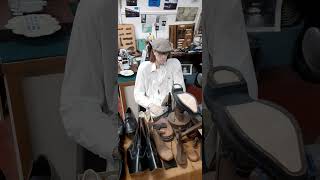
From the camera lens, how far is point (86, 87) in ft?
2.60

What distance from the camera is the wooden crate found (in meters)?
1.47

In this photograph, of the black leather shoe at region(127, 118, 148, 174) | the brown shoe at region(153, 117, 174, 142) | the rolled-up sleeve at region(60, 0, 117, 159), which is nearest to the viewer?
the rolled-up sleeve at region(60, 0, 117, 159)

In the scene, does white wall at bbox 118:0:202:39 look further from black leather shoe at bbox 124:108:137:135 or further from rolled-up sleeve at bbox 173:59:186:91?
black leather shoe at bbox 124:108:137:135

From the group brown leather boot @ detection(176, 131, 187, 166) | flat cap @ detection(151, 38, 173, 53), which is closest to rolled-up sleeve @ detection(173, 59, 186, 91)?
flat cap @ detection(151, 38, 173, 53)

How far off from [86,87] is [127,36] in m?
0.76

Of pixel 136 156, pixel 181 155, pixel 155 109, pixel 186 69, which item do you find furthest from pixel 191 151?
pixel 186 69

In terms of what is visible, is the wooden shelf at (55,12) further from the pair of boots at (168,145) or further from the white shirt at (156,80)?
the white shirt at (156,80)

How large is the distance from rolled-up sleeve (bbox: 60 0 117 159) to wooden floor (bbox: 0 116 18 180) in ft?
0.89

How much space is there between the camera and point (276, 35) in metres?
0.94

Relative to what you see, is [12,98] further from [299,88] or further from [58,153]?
[299,88]

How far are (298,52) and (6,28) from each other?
86 centimetres

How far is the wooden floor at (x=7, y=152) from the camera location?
3.18ft

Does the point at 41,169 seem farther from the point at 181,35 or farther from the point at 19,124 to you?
the point at 181,35

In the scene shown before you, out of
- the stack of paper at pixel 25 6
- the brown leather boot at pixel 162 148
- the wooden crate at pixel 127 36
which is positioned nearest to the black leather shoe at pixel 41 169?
the brown leather boot at pixel 162 148
